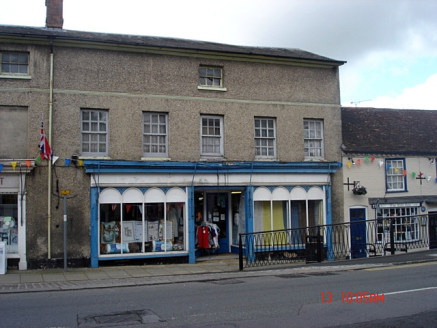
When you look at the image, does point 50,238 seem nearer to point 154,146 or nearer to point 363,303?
point 154,146

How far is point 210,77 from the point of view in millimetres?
18406

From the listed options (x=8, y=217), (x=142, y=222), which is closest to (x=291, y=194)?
(x=142, y=222)

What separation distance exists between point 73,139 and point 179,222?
4871 mm

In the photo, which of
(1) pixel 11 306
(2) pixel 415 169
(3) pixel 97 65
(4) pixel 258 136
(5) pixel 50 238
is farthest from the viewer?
(2) pixel 415 169

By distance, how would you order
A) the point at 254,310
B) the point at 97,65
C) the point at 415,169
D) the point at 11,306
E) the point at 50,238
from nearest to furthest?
1. the point at 254,310
2. the point at 11,306
3. the point at 50,238
4. the point at 97,65
5. the point at 415,169

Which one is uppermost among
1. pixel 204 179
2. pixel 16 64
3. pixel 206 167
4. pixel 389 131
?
pixel 16 64

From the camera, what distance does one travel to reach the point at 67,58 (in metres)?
16.4

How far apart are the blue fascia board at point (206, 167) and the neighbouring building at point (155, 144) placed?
4cm

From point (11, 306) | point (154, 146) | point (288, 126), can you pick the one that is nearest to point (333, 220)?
point (288, 126)

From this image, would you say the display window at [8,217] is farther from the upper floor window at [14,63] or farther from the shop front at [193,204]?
the upper floor window at [14,63]

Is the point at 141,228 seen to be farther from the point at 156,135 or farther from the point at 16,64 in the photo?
the point at 16,64

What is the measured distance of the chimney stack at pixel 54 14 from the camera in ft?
59.5

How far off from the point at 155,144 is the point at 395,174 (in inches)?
439
